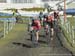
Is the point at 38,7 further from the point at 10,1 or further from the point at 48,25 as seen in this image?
the point at 48,25

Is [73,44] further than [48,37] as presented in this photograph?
No

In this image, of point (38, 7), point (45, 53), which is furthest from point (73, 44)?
point (38, 7)

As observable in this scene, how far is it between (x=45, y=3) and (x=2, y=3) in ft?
36.3

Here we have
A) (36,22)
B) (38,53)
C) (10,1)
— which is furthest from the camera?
(10,1)

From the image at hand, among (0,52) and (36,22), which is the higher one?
(36,22)

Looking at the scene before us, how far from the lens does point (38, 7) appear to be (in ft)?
288

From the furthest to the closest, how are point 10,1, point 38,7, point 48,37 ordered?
point 10,1, point 38,7, point 48,37

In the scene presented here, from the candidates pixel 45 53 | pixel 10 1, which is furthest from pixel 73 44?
pixel 10 1

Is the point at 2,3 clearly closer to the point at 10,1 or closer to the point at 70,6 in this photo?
the point at 10,1

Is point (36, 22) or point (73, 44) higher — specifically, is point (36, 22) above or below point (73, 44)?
above

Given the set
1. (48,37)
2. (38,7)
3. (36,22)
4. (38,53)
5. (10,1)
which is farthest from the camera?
(10,1)

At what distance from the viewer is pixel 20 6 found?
90625 millimetres

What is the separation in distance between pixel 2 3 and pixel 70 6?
57.2 feet

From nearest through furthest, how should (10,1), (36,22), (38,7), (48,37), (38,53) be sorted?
(38,53) < (36,22) < (48,37) < (38,7) < (10,1)
